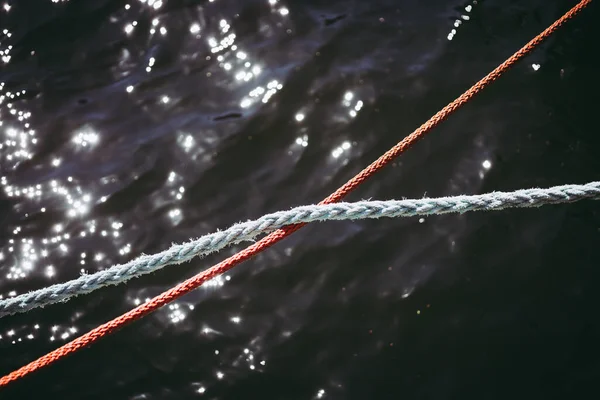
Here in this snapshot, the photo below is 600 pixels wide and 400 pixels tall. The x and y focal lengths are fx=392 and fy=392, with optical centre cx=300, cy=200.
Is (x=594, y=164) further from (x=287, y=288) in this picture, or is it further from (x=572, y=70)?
(x=287, y=288)

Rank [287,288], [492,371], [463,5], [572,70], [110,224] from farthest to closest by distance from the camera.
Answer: [463,5]
[572,70]
[110,224]
[287,288]
[492,371]

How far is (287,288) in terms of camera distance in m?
2.55

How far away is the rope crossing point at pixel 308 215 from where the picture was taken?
141 centimetres

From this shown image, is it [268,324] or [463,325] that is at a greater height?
[268,324]

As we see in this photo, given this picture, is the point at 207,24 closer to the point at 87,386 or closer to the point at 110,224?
the point at 110,224

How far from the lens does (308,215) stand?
4.88 ft

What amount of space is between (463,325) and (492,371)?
297 mm

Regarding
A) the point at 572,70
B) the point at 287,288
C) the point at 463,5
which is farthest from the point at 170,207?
the point at 572,70

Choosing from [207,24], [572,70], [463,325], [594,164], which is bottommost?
[463,325]

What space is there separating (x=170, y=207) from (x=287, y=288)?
1001mm

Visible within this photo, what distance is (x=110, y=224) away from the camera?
8.95 ft

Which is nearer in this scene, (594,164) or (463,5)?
(594,164)

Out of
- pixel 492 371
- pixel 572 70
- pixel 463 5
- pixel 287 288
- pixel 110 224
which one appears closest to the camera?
pixel 492 371

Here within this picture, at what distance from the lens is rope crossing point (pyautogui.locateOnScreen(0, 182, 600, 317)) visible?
1409 millimetres
